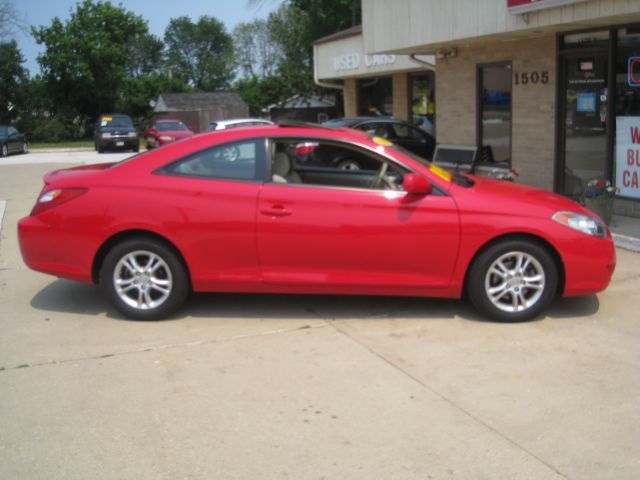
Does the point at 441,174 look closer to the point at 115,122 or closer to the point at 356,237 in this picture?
the point at 356,237

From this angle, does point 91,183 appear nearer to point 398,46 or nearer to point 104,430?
point 104,430

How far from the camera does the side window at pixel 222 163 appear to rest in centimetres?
602

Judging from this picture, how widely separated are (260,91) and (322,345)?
4459 cm

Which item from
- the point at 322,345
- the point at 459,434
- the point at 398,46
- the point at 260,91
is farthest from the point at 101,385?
the point at 260,91

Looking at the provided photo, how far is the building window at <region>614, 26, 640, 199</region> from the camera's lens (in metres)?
9.83

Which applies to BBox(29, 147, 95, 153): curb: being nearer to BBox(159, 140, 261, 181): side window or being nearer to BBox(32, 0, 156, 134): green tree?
BBox(32, 0, 156, 134): green tree

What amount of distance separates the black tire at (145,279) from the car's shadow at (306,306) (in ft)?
0.69

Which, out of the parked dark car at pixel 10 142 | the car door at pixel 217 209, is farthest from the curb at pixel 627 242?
the parked dark car at pixel 10 142

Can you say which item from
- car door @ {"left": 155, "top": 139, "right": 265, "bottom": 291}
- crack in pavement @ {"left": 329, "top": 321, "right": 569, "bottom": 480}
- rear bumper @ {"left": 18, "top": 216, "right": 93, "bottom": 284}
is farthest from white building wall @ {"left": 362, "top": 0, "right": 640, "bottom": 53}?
rear bumper @ {"left": 18, "top": 216, "right": 93, "bottom": 284}

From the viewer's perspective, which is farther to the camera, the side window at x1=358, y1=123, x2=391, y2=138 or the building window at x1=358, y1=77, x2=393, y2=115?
the building window at x1=358, y1=77, x2=393, y2=115

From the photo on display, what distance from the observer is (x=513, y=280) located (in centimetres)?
586

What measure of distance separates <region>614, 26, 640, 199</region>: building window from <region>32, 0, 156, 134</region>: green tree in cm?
4380

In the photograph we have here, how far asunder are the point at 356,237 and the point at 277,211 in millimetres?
660

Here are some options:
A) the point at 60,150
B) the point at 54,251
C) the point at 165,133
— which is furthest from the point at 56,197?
the point at 60,150
